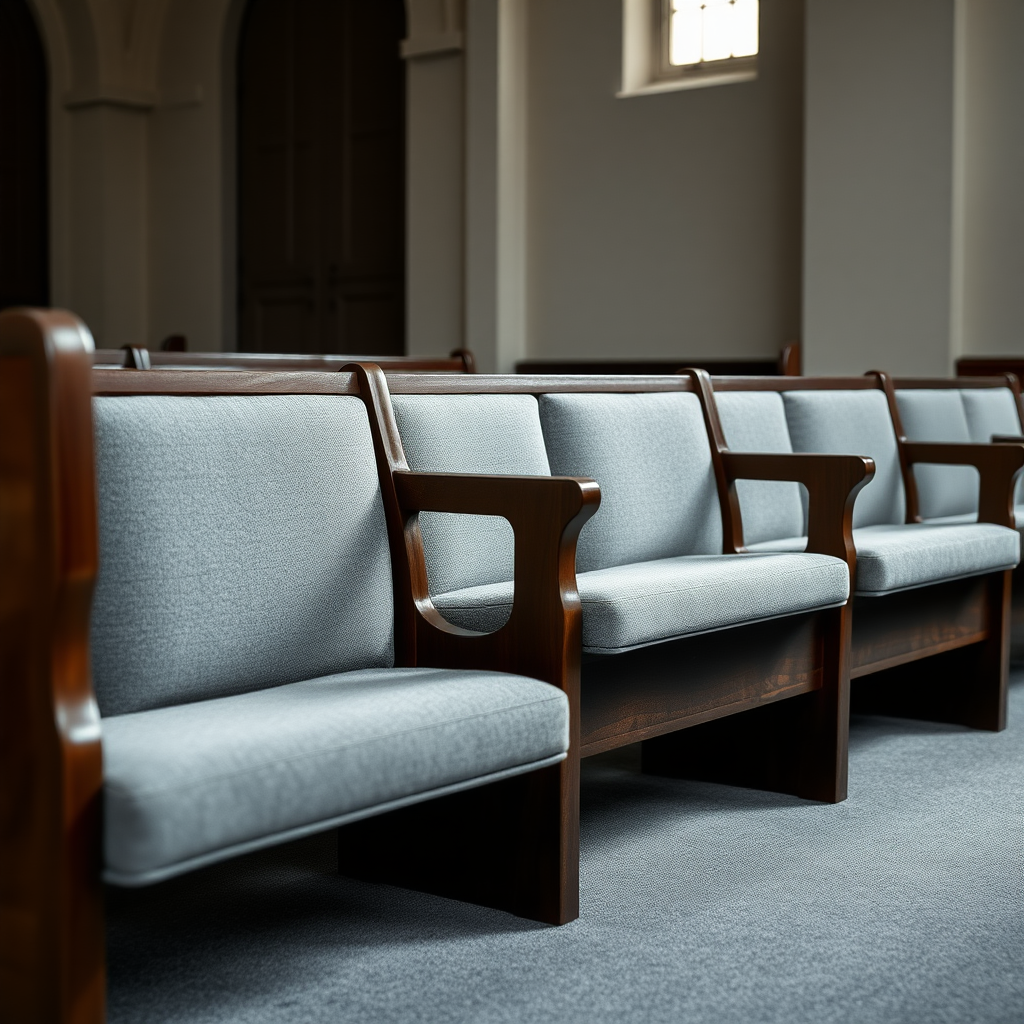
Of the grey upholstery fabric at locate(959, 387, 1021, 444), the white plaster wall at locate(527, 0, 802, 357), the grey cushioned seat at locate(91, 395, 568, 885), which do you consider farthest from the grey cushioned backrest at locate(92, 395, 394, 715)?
the white plaster wall at locate(527, 0, 802, 357)

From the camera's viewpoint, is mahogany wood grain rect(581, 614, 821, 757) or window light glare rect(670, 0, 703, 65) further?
window light glare rect(670, 0, 703, 65)

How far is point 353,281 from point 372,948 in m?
6.75

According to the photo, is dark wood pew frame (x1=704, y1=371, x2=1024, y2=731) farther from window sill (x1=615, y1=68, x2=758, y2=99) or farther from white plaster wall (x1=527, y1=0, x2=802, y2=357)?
window sill (x1=615, y1=68, x2=758, y2=99)

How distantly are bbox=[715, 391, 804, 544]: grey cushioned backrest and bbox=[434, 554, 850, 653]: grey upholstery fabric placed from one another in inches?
18.3

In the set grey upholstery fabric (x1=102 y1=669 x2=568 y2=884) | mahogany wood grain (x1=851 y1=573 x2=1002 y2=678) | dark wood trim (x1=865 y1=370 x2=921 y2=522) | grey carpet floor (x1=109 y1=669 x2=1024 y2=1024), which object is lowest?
grey carpet floor (x1=109 y1=669 x2=1024 y2=1024)

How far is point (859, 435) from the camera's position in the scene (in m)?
3.69

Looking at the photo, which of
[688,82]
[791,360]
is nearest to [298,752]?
[791,360]

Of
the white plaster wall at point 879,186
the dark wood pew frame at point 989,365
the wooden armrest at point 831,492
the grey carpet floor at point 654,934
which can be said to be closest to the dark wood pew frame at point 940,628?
the wooden armrest at point 831,492

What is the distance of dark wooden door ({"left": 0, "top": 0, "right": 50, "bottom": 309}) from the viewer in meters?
9.08

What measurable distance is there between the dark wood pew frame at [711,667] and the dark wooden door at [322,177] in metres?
5.50

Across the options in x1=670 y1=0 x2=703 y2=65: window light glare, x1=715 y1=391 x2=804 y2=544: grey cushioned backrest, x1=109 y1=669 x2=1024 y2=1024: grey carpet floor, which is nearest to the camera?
x1=109 y1=669 x2=1024 y2=1024: grey carpet floor

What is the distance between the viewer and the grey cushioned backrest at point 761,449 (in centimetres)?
322

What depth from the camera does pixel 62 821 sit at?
1.49 metres

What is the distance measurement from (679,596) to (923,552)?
0.97 meters
